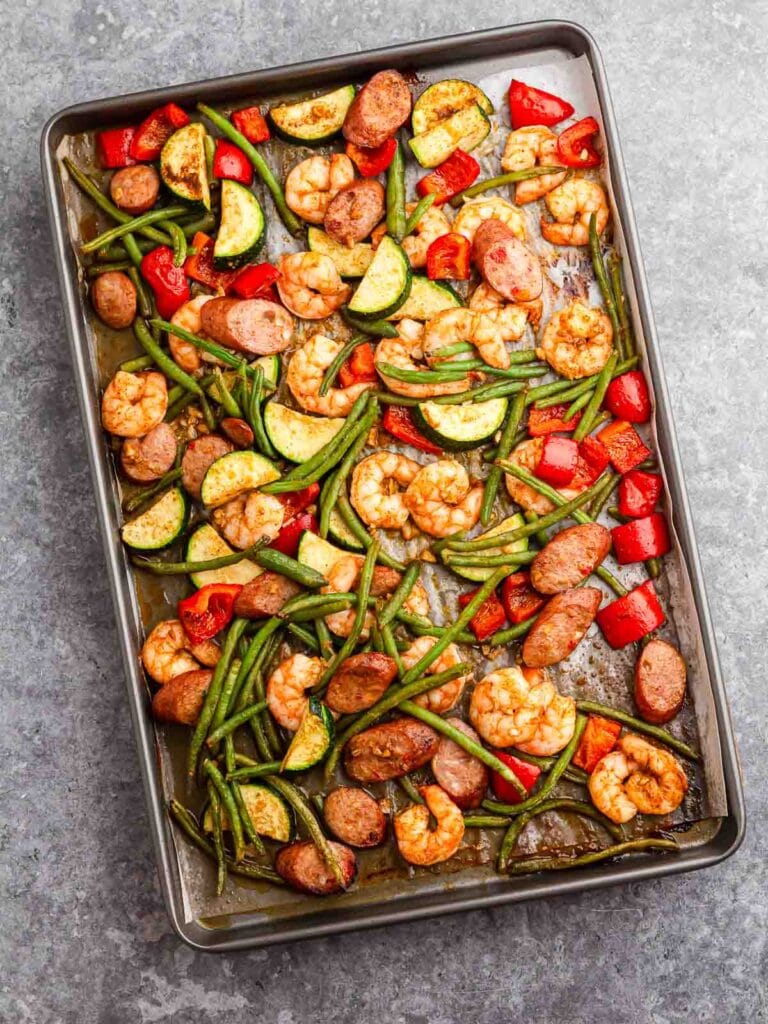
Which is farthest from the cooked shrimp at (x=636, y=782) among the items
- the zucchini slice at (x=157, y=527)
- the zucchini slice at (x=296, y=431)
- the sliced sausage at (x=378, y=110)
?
the sliced sausage at (x=378, y=110)

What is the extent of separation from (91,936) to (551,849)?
224 cm

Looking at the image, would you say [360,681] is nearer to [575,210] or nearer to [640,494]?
[640,494]

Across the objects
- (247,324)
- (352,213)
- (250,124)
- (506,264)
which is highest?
(250,124)

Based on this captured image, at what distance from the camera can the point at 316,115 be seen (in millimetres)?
4961

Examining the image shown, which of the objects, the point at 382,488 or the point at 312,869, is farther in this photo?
the point at 382,488

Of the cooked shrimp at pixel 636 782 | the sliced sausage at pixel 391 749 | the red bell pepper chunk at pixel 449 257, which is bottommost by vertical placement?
the cooked shrimp at pixel 636 782

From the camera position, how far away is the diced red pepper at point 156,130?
4.95 meters

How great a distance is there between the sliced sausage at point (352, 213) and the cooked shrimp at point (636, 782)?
266cm

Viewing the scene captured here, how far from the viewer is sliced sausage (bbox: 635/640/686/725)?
15.4 ft

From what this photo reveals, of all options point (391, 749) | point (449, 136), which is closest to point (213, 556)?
point (391, 749)

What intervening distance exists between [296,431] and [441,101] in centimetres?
172

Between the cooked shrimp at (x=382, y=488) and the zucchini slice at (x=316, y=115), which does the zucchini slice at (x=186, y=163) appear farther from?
the cooked shrimp at (x=382, y=488)

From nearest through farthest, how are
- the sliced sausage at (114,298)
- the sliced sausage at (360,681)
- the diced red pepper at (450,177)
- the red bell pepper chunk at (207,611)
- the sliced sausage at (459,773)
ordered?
the sliced sausage at (360,681) < the sliced sausage at (459,773) < the red bell pepper chunk at (207,611) < the sliced sausage at (114,298) < the diced red pepper at (450,177)

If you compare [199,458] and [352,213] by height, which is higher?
[352,213]
